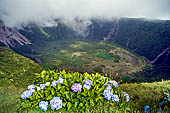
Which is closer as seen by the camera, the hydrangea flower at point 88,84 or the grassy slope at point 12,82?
the hydrangea flower at point 88,84

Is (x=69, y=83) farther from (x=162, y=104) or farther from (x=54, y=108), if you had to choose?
(x=162, y=104)

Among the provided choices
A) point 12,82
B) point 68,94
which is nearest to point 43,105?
point 68,94

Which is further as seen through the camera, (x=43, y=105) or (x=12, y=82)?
(x=12, y=82)

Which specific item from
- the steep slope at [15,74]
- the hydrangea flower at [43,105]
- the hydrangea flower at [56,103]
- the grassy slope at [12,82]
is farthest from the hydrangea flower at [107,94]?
the steep slope at [15,74]

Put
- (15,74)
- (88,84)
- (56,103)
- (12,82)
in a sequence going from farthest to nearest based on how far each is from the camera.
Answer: (15,74) → (12,82) → (88,84) → (56,103)

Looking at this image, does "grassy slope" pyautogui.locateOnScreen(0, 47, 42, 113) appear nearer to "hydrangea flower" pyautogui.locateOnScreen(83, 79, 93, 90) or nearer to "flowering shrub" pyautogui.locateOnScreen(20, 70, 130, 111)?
"flowering shrub" pyautogui.locateOnScreen(20, 70, 130, 111)

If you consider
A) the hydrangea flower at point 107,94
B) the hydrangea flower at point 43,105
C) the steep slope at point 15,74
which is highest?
the hydrangea flower at point 107,94

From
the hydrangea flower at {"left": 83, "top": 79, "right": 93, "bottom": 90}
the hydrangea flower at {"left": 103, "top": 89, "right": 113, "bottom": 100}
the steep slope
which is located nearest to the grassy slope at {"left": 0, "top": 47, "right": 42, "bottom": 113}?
the steep slope

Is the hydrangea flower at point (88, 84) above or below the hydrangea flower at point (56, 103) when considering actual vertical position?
above

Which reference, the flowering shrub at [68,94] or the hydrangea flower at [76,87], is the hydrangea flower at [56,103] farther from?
the hydrangea flower at [76,87]

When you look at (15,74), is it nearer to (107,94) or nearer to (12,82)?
(12,82)

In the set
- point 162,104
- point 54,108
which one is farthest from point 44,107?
point 162,104

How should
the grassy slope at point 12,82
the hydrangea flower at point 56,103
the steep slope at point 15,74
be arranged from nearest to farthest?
1. the hydrangea flower at point 56,103
2. the grassy slope at point 12,82
3. the steep slope at point 15,74

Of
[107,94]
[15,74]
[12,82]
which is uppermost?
[107,94]
